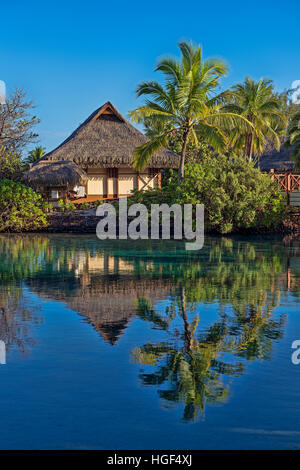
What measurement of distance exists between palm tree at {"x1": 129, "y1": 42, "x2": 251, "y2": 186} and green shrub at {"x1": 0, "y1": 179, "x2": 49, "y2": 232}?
4437 mm

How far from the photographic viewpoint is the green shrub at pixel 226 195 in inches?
867

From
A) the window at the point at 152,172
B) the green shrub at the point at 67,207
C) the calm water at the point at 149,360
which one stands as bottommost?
the calm water at the point at 149,360

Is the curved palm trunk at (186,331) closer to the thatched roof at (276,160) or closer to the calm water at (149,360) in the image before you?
the calm water at (149,360)

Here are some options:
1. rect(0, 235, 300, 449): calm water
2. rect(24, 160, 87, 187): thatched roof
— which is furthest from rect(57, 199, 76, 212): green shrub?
rect(0, 235, 300, 449): calm water

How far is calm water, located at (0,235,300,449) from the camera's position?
4.15 metres

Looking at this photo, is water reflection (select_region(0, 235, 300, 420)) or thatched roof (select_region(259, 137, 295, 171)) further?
thatched roof (select_region(259, 137, 295, 171))

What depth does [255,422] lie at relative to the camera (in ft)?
14.1

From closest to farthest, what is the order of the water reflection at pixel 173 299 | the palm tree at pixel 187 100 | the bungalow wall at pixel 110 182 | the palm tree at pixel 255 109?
the water reflection at pixel 173 299
the palm tree at pixel 187 100
the bungalow wall at pixel 110 182
the palm tree at pixel 255 109

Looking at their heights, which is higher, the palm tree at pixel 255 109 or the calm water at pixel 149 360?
the palm tree at pixel 255 109

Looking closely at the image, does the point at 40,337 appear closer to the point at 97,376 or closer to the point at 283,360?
the point at 97,376

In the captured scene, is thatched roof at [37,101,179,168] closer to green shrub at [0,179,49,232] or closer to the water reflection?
green shrub at [0,179,49,232]

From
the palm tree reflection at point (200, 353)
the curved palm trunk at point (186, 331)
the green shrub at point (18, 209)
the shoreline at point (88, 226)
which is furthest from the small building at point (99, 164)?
the palm tree reflection at point (200, 353)

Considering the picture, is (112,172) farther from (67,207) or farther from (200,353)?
(200,353)

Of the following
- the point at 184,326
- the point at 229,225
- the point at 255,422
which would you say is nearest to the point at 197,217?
the point at 229,225
